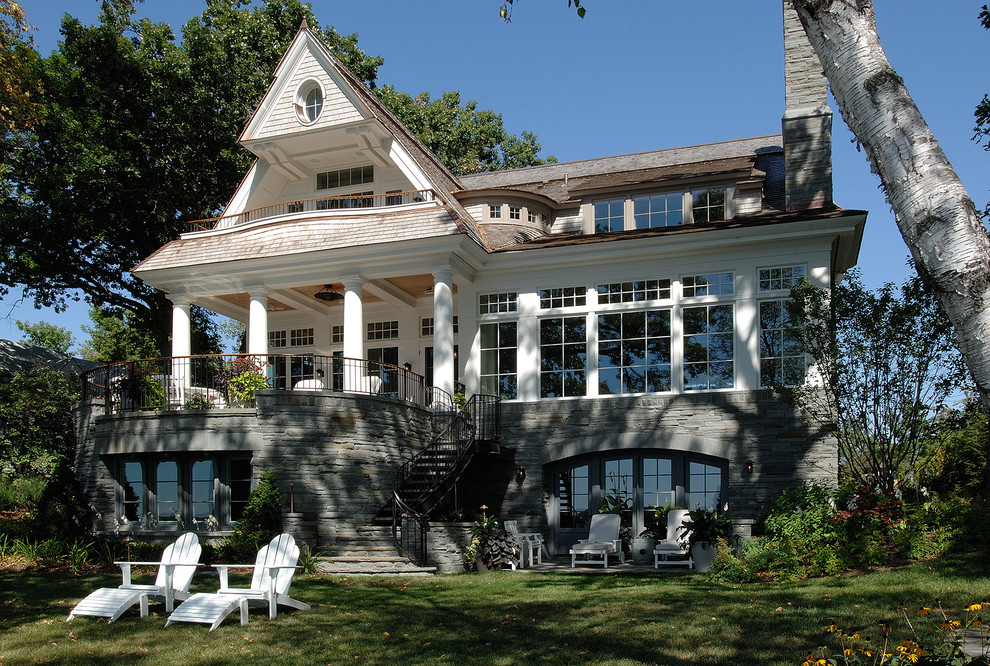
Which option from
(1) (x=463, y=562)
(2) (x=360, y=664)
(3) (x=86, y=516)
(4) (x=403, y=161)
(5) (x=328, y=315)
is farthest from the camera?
(5) (x=328, y=315)

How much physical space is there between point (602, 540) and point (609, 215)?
7746 millimetres

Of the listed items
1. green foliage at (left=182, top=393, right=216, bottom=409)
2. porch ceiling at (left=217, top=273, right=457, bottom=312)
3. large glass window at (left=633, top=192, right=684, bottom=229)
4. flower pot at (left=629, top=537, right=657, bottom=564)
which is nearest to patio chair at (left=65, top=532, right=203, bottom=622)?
green foliage at (left=182, top=393, right=216, bottom=409)

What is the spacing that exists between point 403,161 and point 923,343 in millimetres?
11694

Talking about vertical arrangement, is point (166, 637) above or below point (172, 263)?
below

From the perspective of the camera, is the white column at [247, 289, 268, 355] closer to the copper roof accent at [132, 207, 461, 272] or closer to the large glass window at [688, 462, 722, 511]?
the copper roof accent at [132, 207, 461, 272]

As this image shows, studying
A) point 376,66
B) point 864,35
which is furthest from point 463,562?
point 376,66

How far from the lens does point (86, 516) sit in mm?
16891

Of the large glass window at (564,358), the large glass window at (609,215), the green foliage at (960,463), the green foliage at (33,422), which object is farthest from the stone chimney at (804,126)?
the green foliage at (33,422)

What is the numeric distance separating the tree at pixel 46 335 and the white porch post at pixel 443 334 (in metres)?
43.9

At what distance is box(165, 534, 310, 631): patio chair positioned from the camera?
9320mm

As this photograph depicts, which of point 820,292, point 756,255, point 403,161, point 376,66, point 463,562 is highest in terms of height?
point 376,66

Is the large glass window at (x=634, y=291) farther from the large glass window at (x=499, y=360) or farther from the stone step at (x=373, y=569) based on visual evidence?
the stone step at (x=373, y=569)

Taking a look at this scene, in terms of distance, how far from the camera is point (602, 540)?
1627 cm

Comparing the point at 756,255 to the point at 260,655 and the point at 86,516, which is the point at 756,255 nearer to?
the point at 260,655
